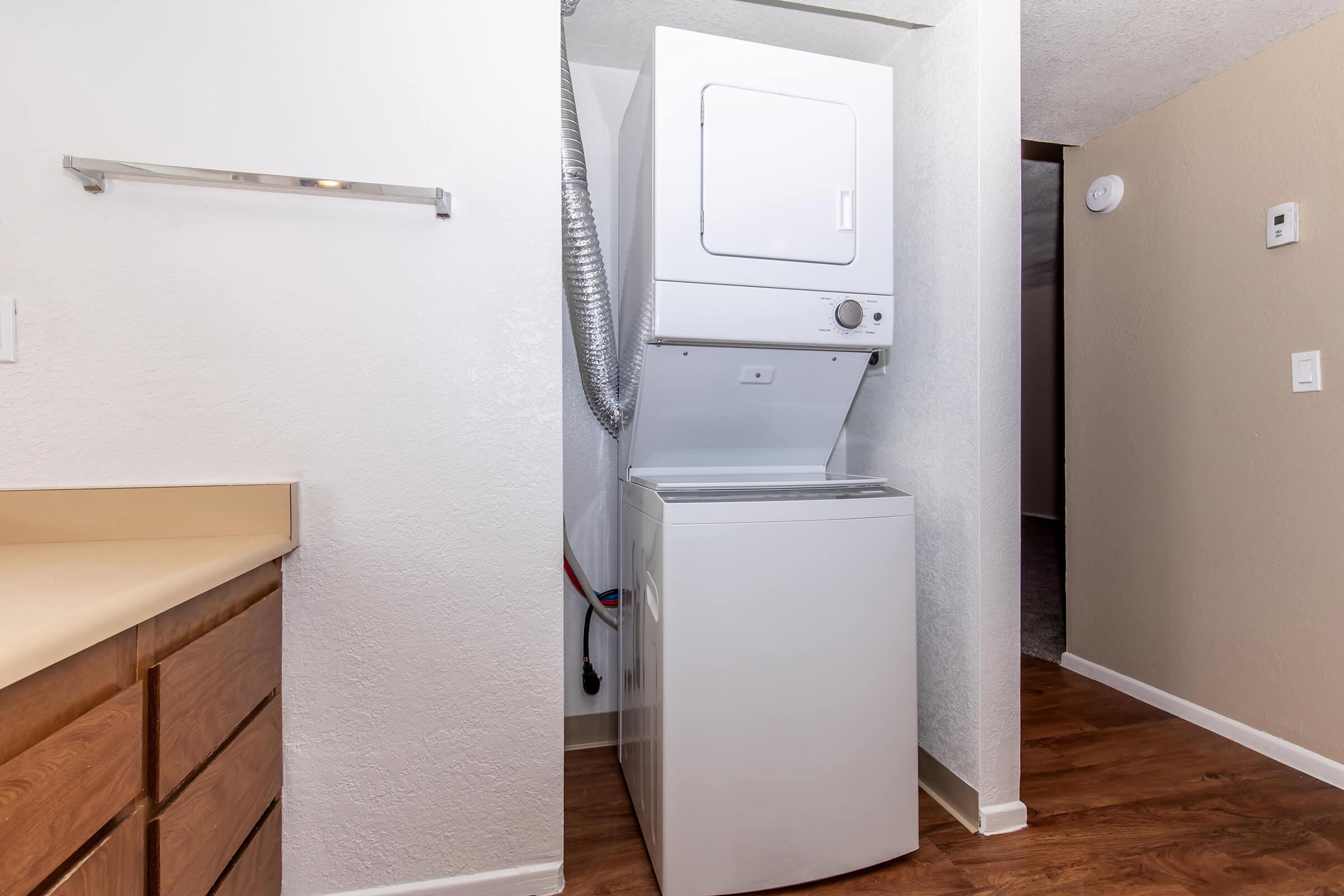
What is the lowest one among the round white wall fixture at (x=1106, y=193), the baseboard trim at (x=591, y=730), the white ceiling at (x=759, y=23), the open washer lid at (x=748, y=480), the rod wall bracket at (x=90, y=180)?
the baseboard trim at (x=591, y=730)

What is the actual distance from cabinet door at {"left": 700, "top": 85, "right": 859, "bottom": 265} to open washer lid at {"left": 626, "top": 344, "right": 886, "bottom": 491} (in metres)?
0.24

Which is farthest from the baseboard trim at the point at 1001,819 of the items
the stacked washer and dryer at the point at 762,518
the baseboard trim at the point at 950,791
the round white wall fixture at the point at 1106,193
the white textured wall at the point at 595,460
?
the round white wall fixture at the point at 1106,193

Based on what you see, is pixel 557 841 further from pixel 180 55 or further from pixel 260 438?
pixel 180 55

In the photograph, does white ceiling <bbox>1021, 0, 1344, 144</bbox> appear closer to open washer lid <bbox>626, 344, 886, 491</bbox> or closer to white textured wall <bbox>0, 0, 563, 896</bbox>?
open washer lid <bbox>626, 344, 886, 491</bbox>

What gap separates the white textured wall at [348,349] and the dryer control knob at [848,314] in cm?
65

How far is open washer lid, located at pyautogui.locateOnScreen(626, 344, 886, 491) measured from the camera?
149 cm

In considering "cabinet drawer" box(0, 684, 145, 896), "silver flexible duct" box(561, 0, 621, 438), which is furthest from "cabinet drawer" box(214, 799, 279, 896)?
"silver flexible duct" box(561, 0, 621, 438)

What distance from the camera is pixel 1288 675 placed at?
70.8 inches

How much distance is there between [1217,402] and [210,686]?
2681 mm

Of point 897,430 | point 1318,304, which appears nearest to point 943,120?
point 897,430

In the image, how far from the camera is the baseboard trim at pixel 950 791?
1.51 meters

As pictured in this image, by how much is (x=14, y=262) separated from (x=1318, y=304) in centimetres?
295

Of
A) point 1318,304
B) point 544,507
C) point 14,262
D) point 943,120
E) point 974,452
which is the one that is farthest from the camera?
point 1318,304

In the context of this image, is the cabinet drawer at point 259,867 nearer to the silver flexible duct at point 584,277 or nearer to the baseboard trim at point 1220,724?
the silver flexible duct at point 584,277
